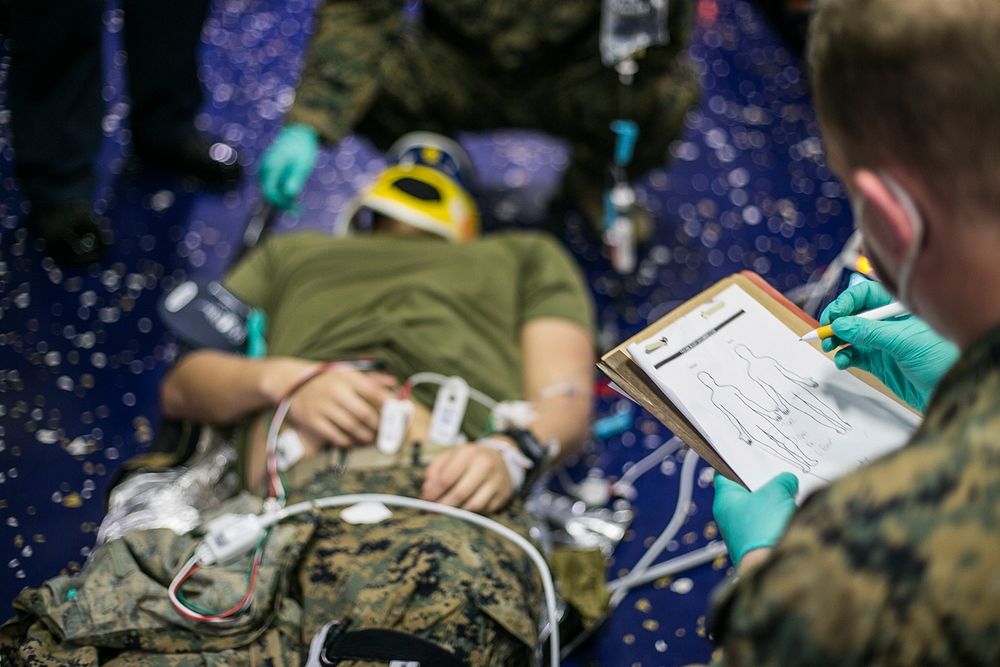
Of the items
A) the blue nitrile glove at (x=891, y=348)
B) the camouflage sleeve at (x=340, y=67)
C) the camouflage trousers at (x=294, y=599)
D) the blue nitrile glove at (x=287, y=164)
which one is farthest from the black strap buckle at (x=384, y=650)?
the camouflage sleeve at (x=340, y=67)

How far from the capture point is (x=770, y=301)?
109 cm

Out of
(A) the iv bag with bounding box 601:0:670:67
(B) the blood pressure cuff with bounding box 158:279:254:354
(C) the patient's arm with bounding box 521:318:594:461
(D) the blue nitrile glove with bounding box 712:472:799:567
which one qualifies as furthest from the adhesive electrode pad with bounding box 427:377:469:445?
(A) the iv bag with bounding box 601:0:670:67

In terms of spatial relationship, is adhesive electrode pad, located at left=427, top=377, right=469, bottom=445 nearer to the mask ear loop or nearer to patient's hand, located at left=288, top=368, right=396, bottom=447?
patient's hand, located at left=288, top=368, right=396, bottom=447

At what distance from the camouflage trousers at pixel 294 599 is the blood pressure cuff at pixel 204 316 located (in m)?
0.47

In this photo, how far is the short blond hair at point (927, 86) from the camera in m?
0.57

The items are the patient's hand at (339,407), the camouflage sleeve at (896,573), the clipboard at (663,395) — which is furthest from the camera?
the patient's hand at (339,407)

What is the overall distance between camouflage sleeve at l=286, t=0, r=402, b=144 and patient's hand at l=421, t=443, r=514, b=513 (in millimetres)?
880

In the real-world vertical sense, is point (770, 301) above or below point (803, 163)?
above

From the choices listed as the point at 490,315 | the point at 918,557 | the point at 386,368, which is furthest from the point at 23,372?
the point at 918,557

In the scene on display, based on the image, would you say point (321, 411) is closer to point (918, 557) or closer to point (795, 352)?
point (795, 352)

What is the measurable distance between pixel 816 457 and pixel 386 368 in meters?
0.74

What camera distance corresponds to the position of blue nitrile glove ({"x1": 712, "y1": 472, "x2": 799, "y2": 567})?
0.86 meters

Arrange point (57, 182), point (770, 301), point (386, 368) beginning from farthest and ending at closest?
point (57, 182) < point (386, 368) < point (770, 301)

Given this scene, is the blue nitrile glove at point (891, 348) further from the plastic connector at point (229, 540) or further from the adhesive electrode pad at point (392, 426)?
the plastic connector at point (229, 540)
